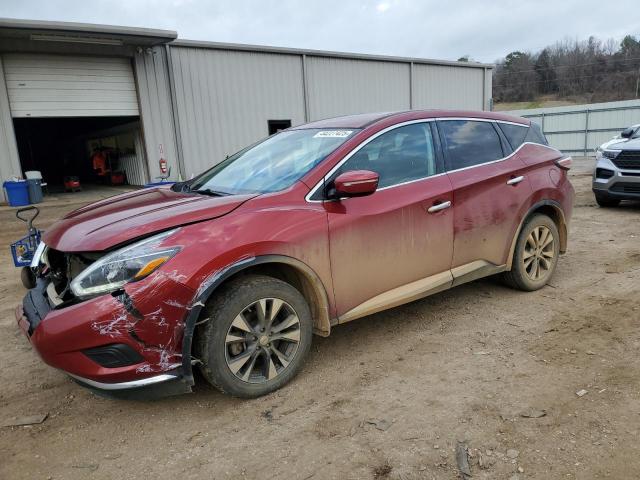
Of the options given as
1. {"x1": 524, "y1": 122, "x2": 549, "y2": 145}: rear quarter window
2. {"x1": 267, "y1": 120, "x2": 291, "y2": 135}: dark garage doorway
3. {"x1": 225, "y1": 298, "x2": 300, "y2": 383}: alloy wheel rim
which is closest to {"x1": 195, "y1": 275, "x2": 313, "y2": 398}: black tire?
{"x1": 225, "y1": 298, "x2": 300, "y2": 383}: alloy wheel rim

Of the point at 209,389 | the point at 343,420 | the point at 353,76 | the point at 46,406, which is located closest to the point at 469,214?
the point at 343,420

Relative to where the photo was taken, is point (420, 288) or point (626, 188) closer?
point (420, 288)

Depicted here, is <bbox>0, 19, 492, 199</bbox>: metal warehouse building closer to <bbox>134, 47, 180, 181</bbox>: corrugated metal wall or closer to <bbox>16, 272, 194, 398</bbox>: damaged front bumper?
<bbox>134, 47, 180, 181</bbox>: corrugated metal wall

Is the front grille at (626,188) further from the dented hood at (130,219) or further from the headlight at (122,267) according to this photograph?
the headlight at (122,267)

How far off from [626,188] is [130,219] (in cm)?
902

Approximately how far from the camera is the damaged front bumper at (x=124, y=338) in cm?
253

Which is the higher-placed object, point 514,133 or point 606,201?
point 514,133

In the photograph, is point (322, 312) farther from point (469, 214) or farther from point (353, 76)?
point (353, 76)

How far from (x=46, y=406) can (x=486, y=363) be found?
2914 mm

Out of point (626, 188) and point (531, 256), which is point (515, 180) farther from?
point (626, 188)

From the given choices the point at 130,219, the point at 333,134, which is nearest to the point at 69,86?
the point at 333,134

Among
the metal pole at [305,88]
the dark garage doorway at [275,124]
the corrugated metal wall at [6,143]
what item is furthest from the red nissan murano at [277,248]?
the metal pole at [305,88]

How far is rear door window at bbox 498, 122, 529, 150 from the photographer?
4.50m

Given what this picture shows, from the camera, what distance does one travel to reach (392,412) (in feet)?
9.34
